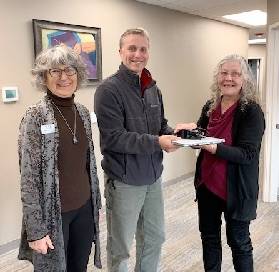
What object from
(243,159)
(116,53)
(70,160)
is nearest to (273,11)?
(116,53)

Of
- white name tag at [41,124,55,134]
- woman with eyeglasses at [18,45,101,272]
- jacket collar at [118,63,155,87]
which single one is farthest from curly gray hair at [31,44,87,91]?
jacket collar at [118,63,155,87]

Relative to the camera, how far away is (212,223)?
191 cm

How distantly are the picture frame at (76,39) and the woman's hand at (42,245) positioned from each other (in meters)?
1.78

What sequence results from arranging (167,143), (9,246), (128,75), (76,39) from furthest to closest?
(76,39) < (9,246) < (128,75) < (167,143)

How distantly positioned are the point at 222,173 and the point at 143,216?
1.59 feet

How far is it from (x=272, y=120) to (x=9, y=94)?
2542 mm

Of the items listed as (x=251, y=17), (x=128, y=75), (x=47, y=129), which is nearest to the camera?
(x=47, y=129)

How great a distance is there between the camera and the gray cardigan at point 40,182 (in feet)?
4.42

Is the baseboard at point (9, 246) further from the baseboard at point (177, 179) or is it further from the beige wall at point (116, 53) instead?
the baseboard at point (177, 179)

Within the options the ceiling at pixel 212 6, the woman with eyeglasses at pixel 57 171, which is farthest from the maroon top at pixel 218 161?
the ceiling at pixel 212 6

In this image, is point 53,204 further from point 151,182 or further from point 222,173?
point 222,173

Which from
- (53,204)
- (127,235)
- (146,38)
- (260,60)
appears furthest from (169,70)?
(260,60)

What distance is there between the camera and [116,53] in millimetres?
3508

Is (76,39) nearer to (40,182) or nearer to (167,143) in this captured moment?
(167,143)
